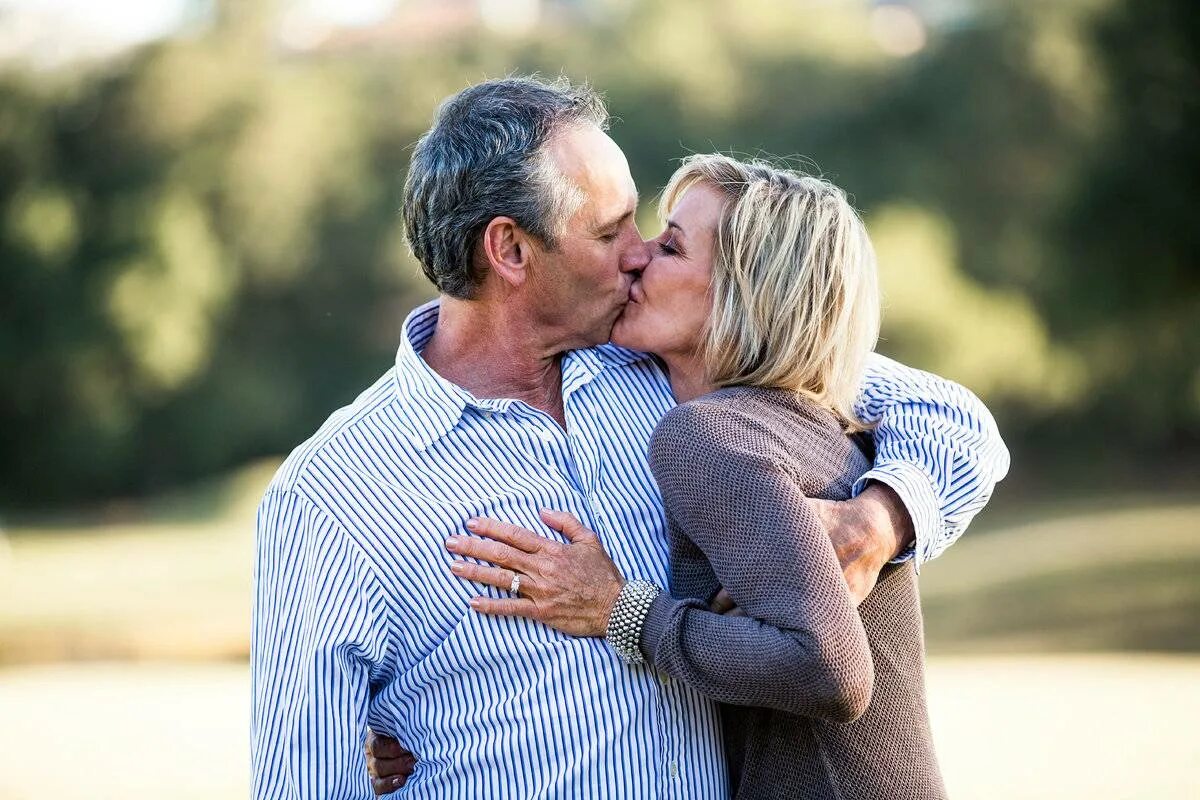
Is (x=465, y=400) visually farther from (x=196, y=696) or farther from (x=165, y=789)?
(x=196, y=696)

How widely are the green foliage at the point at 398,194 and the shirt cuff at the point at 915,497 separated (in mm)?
7956

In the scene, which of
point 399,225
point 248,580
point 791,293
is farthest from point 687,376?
point 248,580

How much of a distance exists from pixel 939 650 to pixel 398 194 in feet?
16.9

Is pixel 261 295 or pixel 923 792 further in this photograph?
pixel 261 295

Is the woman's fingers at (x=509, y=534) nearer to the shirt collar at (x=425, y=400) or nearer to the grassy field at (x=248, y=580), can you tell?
the shirt collar at (x=425, y=400)

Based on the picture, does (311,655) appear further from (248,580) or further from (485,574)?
(248,580)

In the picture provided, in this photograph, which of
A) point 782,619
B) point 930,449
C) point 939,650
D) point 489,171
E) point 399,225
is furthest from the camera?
point 399,225

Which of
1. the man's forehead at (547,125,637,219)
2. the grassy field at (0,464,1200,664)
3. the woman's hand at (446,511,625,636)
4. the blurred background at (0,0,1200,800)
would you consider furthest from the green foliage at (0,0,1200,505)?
the woman's hand at (446,511,625,636)

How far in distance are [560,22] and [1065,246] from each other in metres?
4.30

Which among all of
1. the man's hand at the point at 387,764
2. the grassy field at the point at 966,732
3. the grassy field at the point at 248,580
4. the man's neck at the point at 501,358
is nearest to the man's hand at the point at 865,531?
the man's neck at the point at 501,358

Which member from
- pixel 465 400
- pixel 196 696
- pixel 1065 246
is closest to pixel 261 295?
pixel 196 696

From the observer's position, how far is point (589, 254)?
2.08 m

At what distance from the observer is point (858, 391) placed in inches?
76.1

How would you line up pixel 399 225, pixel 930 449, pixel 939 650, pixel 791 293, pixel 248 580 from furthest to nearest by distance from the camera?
pixel 248 580 → pixel 399 225 → pixel 939 650 → pixel 930 449 → pixel 791 293
